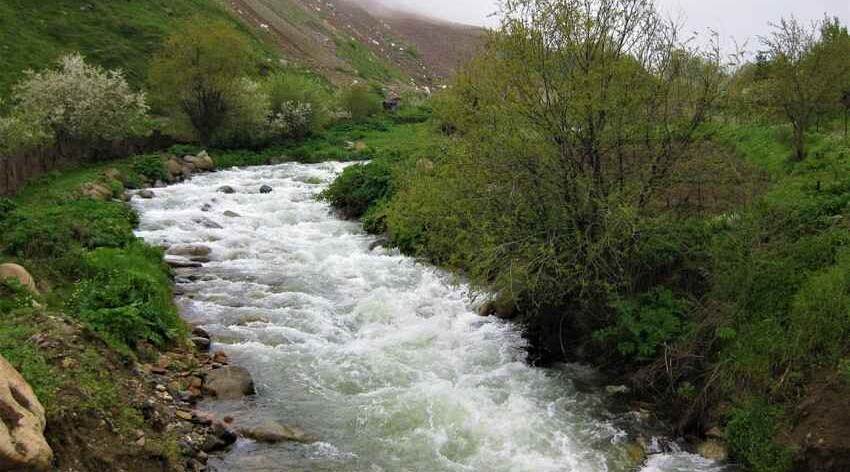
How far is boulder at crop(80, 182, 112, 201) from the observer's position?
81.8 feet

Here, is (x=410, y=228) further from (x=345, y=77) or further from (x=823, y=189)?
(x=345, y=77)

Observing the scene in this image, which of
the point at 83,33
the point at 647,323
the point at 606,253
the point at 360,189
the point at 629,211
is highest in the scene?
the point at 83,33

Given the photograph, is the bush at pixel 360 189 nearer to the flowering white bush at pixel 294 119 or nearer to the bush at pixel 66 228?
the bush at pixel 66 228

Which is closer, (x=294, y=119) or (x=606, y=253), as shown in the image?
(x=606, y=253)

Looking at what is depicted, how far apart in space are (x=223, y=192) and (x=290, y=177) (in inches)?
213

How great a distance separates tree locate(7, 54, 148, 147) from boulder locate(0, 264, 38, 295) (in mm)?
18534

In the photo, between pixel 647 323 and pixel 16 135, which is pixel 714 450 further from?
pixel 16 135

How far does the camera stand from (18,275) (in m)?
12.7

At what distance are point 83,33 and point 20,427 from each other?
51.2m

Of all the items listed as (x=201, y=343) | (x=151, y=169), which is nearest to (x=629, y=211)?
(x=201, y=343)

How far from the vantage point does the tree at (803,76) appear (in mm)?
21750

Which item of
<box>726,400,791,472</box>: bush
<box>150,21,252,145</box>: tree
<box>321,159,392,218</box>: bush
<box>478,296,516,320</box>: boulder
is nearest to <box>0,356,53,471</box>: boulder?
<box>726,400,791,472</box>: bush

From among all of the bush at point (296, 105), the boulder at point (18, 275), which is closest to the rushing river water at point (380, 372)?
the boulder at point (18, 275)

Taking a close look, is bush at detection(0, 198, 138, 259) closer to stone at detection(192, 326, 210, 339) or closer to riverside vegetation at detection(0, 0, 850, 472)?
riverside vegetation at detection(0, 0, 850, 472)
